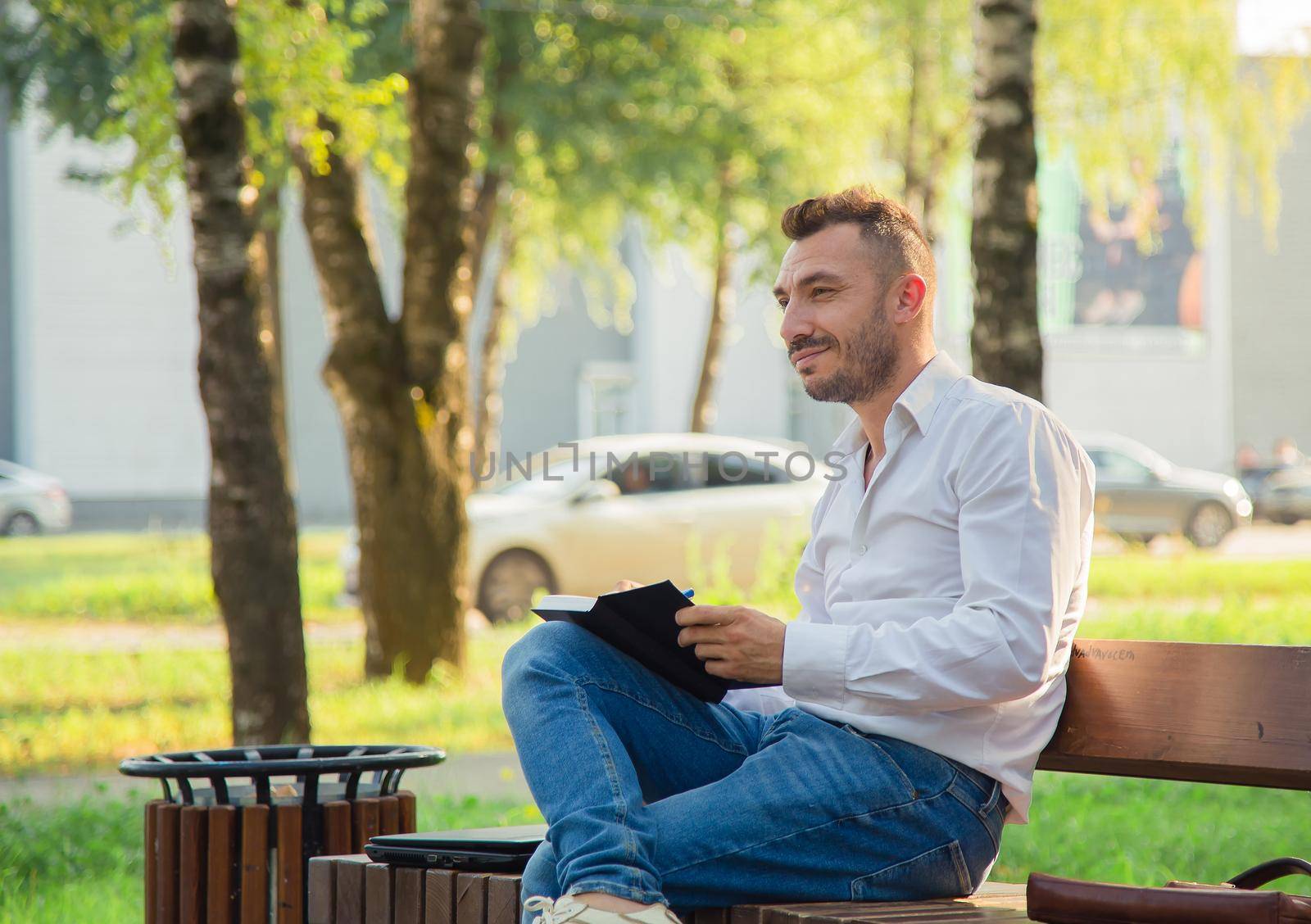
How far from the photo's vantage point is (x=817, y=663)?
9.00 feet

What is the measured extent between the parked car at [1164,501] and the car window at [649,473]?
1033 centimetres

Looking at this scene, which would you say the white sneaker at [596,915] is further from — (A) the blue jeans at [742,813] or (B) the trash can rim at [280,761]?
(B) the trash can rim at [280,761]

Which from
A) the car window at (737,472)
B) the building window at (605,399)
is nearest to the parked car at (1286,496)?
the building window at (605,399)

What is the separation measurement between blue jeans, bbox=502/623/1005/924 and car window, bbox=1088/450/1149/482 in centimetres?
2079

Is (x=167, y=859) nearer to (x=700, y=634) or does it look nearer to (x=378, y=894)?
(x=378, y=894)

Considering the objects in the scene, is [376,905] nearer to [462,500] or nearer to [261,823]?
[261,823]

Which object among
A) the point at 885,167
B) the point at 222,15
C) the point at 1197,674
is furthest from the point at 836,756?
the point at 885,167

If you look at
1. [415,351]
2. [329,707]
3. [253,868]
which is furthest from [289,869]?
[415,351]

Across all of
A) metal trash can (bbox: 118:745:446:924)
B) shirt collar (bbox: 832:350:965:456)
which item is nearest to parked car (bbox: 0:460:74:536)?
metal trash can (bbox: 118:745:446:924)

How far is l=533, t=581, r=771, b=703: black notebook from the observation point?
9.28 ft

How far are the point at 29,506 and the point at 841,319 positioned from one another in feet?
92.0

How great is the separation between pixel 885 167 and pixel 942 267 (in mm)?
15472

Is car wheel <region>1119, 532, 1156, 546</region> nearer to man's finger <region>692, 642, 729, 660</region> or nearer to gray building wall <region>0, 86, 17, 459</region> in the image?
man's finger <region>692, 642, 729, 660</region>

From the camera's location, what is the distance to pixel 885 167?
70.1ft
